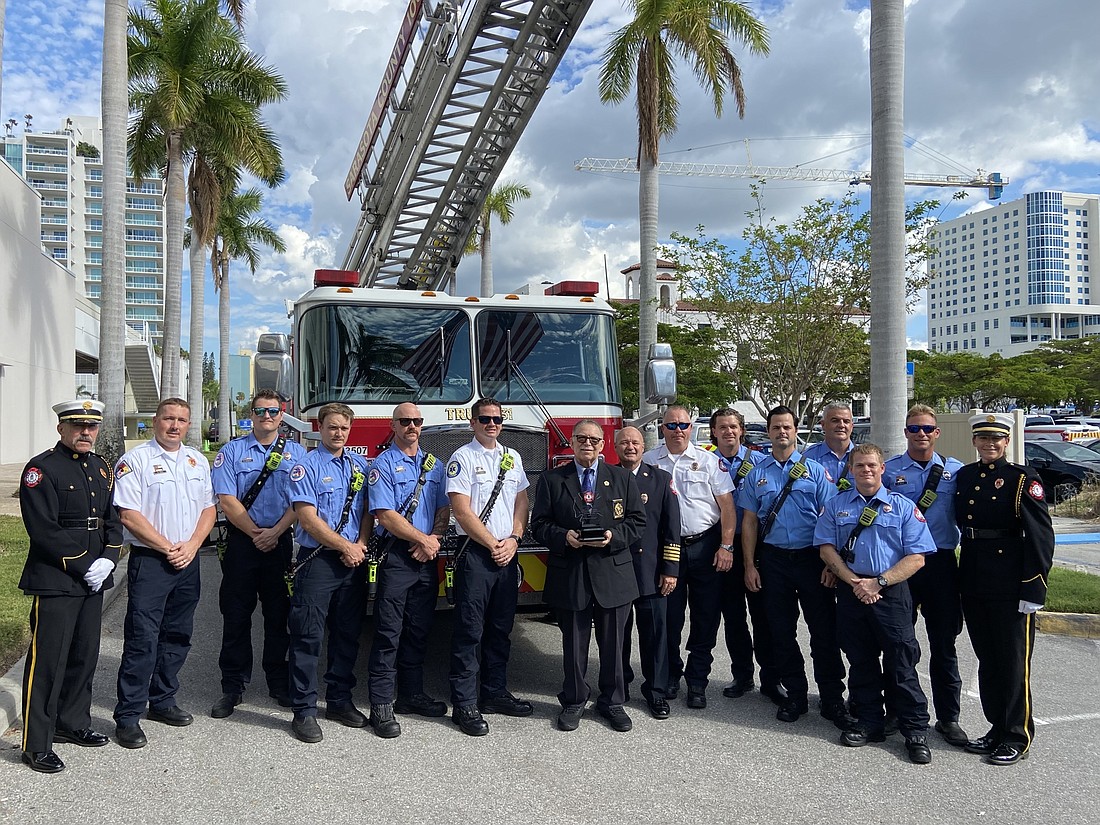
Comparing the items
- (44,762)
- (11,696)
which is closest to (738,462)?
(44,762)

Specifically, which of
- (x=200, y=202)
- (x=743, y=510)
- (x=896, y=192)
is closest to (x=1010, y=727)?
(x=743, y=510)

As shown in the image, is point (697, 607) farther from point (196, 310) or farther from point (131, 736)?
point (196, 310)

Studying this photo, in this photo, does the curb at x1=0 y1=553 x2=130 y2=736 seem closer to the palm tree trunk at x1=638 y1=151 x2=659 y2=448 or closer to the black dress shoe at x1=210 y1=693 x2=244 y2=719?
the black dress shoe at x1=210 y1=693 x2=244 y2=719

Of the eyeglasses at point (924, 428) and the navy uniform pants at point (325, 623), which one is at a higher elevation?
the eyeglasses at point (924, 428)

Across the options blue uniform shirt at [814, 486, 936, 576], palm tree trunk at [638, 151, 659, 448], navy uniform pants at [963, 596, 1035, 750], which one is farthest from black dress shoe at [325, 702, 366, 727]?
palm tree trunk at [638, 151, 659, 448]

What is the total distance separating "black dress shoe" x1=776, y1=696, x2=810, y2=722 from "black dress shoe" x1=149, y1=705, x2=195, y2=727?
3.48 m

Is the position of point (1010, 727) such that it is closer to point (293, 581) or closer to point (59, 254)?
point (293, 581)

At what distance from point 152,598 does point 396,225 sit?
6085 millimetres

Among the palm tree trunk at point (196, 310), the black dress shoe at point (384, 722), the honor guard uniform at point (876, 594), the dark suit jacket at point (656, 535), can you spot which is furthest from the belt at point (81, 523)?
the palm tree trunk at point (196, 310)

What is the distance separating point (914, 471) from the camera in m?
5.21

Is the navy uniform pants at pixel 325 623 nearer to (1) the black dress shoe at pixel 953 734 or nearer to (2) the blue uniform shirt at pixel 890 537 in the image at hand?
(2) the blue uniform shirt at pixel 890 537

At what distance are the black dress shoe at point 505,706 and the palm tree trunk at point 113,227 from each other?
9.75 metres

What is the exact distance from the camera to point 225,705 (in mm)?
5102

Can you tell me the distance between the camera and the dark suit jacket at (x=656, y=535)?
5.24 metres
